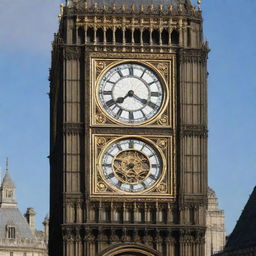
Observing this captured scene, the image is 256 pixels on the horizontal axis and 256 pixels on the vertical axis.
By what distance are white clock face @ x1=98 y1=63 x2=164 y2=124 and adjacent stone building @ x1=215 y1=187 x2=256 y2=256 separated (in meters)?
35.1

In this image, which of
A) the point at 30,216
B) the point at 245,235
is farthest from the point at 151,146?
the point at 30,216

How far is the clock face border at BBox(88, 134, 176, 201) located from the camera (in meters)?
74.2

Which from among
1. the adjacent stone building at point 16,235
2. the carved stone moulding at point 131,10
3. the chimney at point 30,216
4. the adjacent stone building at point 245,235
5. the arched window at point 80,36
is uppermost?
the chimney at point 30,216

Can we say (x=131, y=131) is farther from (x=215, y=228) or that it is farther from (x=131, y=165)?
(x=215, y=228)

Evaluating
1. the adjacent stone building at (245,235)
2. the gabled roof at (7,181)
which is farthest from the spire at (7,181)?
the adjacent stone building at (245,235)

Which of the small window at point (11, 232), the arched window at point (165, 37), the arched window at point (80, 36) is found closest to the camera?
the arched window at point (80, 36)

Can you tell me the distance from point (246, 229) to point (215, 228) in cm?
5683

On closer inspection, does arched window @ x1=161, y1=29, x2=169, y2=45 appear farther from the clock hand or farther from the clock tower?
the clock hand

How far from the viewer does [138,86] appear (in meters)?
75.4

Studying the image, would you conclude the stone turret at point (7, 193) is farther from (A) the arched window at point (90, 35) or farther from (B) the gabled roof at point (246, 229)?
(A) the arched window at point (90, 35)

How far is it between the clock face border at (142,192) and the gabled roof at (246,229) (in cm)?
3534

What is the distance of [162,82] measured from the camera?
7544 centimetres

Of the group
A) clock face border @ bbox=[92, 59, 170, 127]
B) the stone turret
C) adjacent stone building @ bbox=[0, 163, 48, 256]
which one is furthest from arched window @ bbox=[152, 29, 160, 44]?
the stone turret

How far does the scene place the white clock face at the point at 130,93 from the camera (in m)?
75.1
